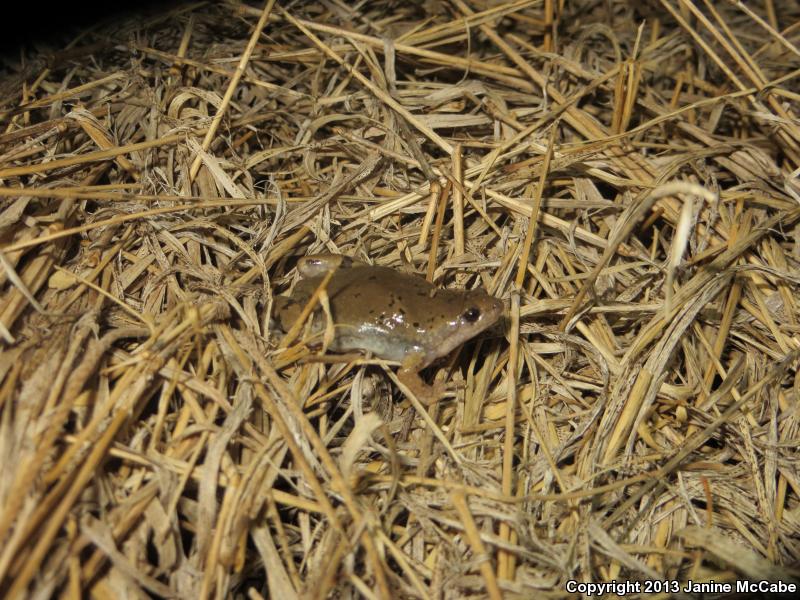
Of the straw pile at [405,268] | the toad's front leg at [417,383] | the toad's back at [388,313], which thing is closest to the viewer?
the straw pile at [405,268]

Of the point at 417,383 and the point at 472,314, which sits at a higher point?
the point at 472,314

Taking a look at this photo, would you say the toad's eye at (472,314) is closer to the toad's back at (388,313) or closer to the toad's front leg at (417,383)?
the toad's back at (388,313)

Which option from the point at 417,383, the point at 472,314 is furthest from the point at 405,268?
the point at 417,383

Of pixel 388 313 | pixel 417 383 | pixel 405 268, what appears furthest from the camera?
pixel 405 268

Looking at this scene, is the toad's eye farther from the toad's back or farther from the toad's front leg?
the toad's front leg

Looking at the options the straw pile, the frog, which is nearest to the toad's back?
the frog

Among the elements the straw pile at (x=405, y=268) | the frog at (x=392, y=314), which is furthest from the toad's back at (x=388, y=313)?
the straw pile at (x=405, y=268)

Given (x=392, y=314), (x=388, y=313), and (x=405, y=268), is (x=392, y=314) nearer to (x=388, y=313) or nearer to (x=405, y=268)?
(x=388, y=313)
